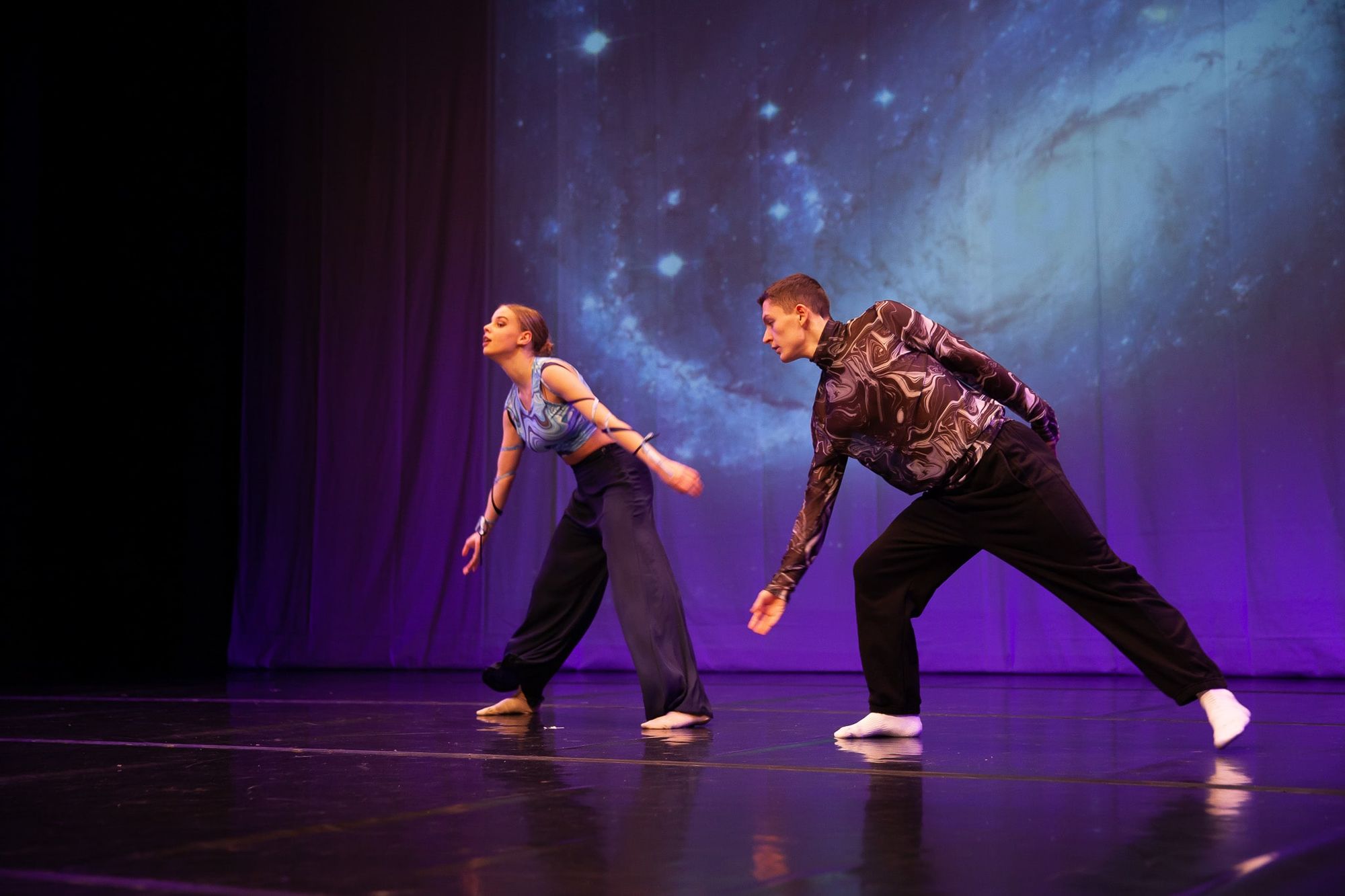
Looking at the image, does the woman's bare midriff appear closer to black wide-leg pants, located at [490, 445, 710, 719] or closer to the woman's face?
black wide-leg pants, located at [490, 445, 710, 719]

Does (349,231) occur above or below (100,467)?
above

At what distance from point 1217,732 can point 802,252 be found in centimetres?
407

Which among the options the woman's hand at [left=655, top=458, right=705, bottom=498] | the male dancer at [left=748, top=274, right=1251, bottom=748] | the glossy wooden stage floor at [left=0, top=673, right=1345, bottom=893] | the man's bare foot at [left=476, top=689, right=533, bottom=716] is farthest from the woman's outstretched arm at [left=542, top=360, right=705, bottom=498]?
the man's bare foot at [left=476, top=689, right=533, bottom=716]

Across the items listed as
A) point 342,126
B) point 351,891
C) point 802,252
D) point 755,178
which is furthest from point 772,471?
point 351,891

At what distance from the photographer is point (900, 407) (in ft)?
9.85

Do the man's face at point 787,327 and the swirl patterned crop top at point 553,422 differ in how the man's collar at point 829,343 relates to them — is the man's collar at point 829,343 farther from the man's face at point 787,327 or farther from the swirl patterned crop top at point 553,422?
the swirl patterned crop top at point 553,422

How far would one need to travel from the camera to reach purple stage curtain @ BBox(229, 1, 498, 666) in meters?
7.46

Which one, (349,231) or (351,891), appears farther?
(349,231)

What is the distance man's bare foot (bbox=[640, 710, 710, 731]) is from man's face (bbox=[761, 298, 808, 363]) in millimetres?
1028

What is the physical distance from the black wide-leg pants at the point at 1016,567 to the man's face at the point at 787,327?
466 millimetres

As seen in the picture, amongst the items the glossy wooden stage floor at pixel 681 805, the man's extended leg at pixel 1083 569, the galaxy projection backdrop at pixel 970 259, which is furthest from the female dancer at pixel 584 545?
the galaxy projection backdrop at pixel 970 259

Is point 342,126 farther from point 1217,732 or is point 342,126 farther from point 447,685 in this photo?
point 1217,732

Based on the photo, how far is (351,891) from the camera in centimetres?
149

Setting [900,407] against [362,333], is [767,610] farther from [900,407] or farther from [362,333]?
[362,333]
